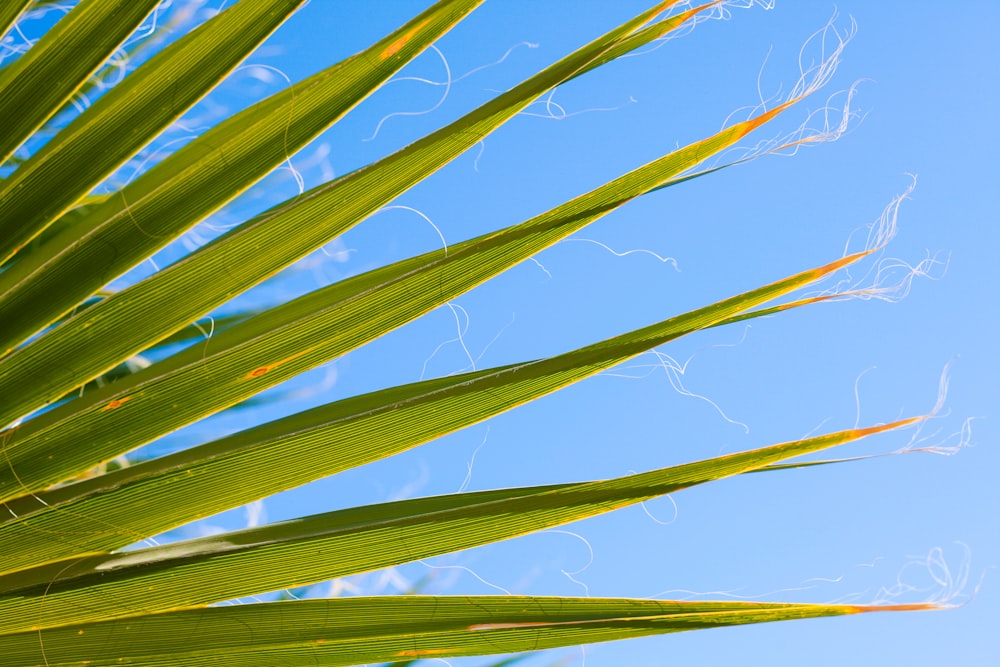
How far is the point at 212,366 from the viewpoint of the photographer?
0.59 meters

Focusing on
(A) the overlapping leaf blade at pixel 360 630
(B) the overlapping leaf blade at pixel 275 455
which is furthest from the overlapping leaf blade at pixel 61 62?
(A) the overlapping leaf blade at pixel 360 630

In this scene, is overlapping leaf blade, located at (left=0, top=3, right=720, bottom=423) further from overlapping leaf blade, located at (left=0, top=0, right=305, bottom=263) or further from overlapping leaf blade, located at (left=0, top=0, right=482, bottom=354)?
overlapping leaf blade, located at (left=0, top=0, right=305, bottom=263)

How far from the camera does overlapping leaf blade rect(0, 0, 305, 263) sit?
1.93ft

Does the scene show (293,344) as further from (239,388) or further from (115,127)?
(115,127)

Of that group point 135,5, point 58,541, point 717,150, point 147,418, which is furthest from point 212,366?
point 717,150

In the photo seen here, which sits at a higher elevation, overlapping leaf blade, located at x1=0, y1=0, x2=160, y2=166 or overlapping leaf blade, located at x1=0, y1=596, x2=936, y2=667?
overlapping leaf blade, located at x1=0, y1=0, x2=160, y2=166

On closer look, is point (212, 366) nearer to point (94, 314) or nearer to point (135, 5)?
point (94, 314)

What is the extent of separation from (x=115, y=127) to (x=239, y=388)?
0.83 ft

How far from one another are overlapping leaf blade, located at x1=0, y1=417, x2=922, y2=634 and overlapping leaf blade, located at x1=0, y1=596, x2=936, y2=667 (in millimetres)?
19

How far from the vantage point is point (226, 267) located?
59 cm

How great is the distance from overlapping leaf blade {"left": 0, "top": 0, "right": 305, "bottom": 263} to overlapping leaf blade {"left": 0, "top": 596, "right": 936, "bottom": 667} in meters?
0.36

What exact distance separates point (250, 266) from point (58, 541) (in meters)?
0.28

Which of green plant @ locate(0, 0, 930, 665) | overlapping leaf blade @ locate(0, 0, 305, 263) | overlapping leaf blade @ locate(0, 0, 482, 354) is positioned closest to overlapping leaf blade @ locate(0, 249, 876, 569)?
A: green plant @ locate(0, 0, 930, 665)

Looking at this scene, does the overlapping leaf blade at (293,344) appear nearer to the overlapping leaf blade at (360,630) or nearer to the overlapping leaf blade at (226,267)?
the overlapping leaf blade at (226,267)
